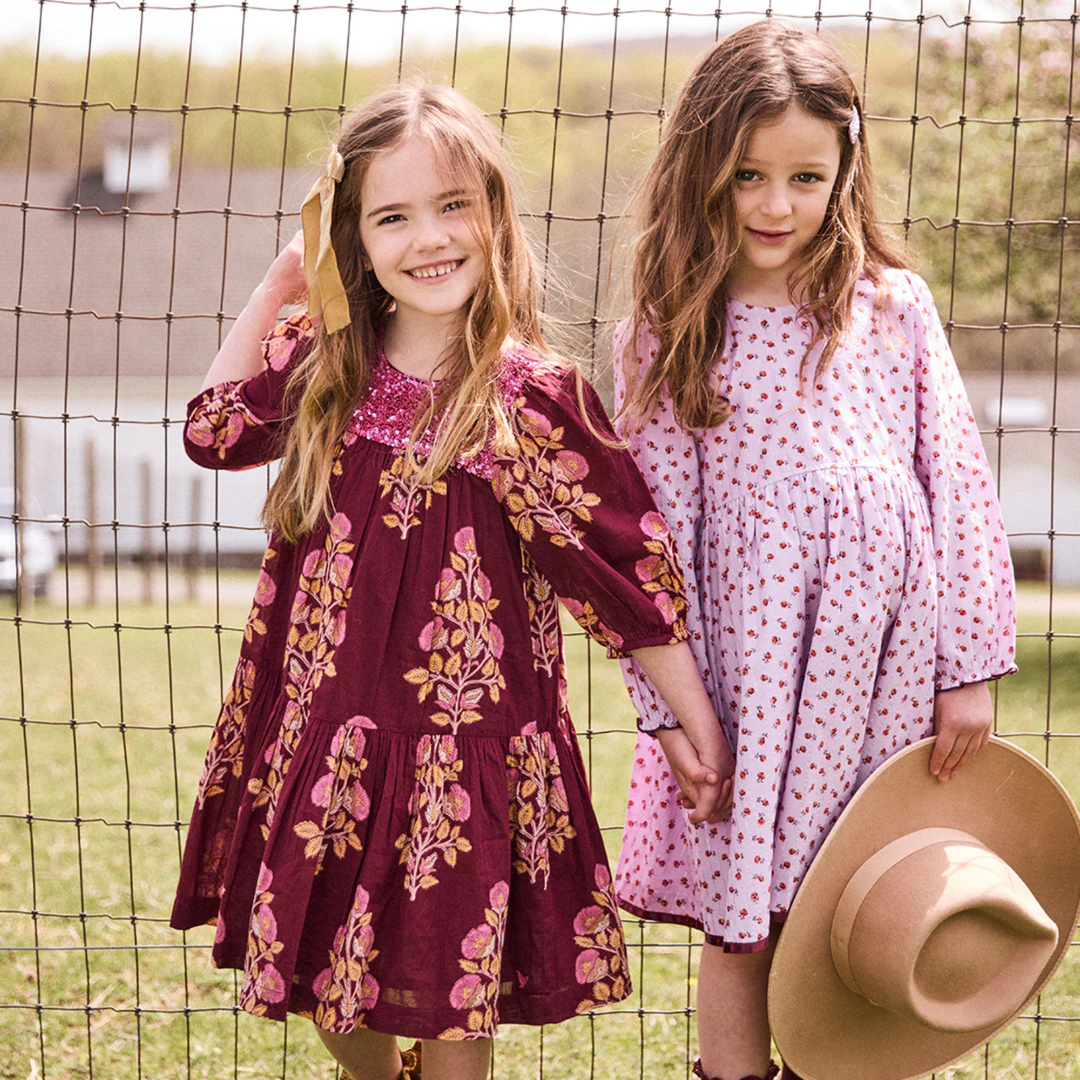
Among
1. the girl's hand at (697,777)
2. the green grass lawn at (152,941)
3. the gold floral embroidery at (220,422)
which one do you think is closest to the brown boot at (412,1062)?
the green grass lawn at (152,941)

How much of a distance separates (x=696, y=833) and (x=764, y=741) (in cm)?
21

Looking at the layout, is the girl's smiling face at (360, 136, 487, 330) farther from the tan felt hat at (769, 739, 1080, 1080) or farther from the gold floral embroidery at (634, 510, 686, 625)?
the tan felt hat at (769, 739, 1080, 1080)

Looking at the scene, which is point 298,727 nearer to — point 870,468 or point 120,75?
point 870,468

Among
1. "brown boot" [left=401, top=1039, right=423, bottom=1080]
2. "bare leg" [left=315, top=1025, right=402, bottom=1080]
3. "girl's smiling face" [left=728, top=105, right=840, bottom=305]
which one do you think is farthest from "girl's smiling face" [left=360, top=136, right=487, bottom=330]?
"brown boot" [left=401, top=1039, right=423, bottom=1080]

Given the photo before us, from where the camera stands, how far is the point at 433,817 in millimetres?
1657

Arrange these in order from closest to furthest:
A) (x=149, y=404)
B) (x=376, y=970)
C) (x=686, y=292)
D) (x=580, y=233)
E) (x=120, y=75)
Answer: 1. (x=376, y=970)
2. (x=686, y=292)
3. (x=149, y=404)
4. (x=580, y=233)
5. (x=120, y=75)

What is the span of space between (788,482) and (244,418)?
730 mm

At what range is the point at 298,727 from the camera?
1738mm

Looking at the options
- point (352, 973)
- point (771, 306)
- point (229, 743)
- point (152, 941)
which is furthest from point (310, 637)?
point (152, 941)

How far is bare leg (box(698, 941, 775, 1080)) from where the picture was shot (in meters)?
1.87

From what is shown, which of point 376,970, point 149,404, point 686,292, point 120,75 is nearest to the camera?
point 376,970

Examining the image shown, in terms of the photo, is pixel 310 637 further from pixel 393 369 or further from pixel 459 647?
pixel 393 369

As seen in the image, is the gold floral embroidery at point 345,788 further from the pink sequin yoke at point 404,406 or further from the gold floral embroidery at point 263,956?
the pink sequin yoke at point 404,406

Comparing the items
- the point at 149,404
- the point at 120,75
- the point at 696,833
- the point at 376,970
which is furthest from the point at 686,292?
the point at 120,75
